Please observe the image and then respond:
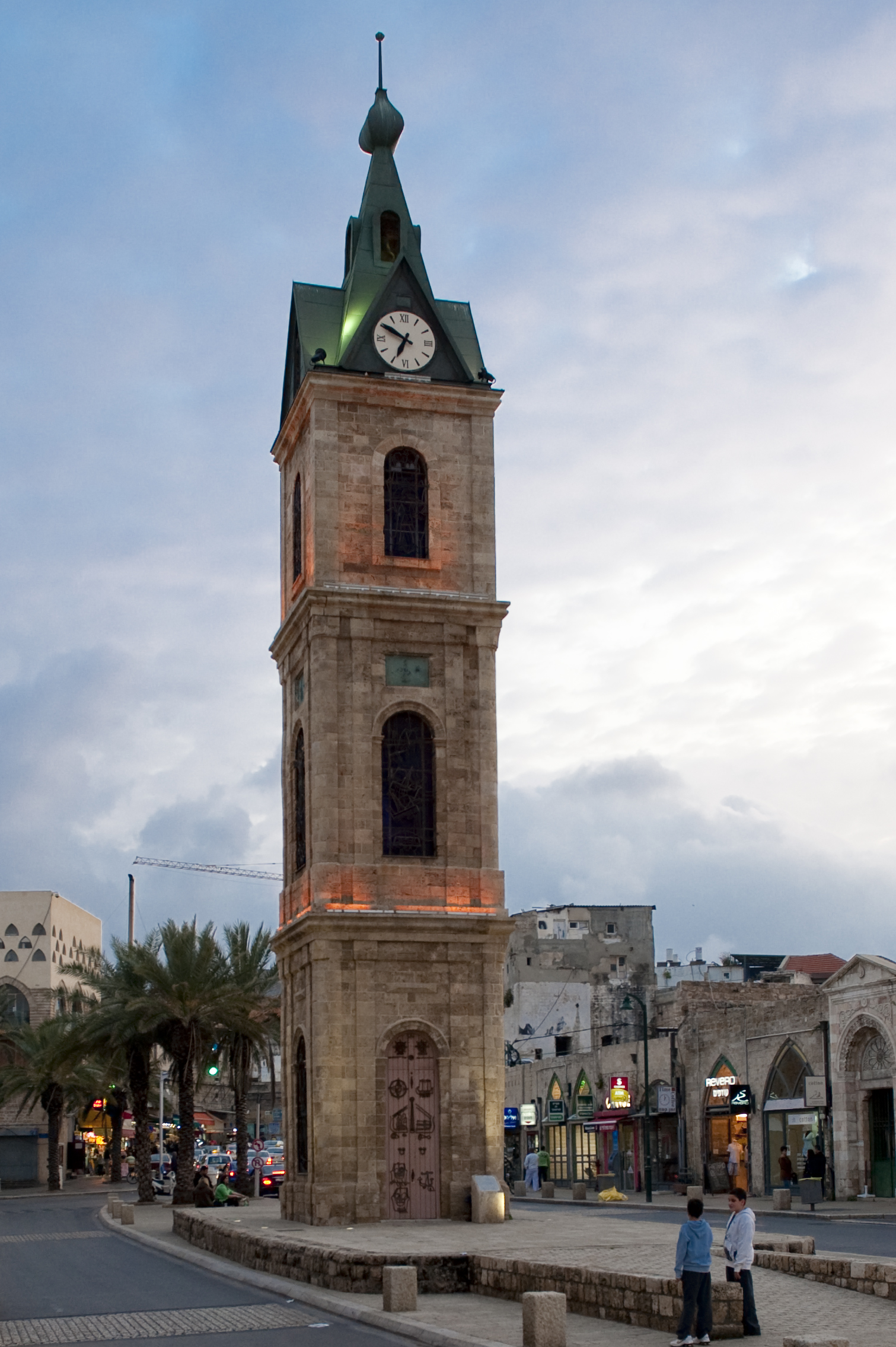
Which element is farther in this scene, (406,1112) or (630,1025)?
(630,1025)

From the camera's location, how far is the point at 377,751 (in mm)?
36469

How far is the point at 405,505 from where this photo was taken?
38438mm

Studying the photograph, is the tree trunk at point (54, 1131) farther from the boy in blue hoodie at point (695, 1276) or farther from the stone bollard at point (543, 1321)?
the boy in blue hoodie at point (695, 1276)

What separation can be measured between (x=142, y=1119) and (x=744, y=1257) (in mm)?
43276

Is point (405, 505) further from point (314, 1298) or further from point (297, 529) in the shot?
point (314, 1298)

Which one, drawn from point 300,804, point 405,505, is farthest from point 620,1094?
point 405,505

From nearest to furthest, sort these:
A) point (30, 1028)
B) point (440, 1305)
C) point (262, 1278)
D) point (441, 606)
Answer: point (440, 1305) < point (262, 1278) < point (441, 606) < point (30, 1028)

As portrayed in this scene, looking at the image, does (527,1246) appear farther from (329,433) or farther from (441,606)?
(329,433)

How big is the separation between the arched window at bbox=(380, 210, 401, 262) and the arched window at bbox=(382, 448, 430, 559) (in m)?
6.01

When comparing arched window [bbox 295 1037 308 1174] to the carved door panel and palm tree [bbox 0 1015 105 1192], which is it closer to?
the carved door panel

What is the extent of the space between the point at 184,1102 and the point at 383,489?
23.8m

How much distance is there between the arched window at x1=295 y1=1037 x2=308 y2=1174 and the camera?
117 ft

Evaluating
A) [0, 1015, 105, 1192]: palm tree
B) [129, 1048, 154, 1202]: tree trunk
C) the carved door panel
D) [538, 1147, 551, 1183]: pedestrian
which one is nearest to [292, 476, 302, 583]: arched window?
the carved door panel

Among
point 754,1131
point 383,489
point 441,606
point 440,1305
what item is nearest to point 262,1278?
point 440,1305
